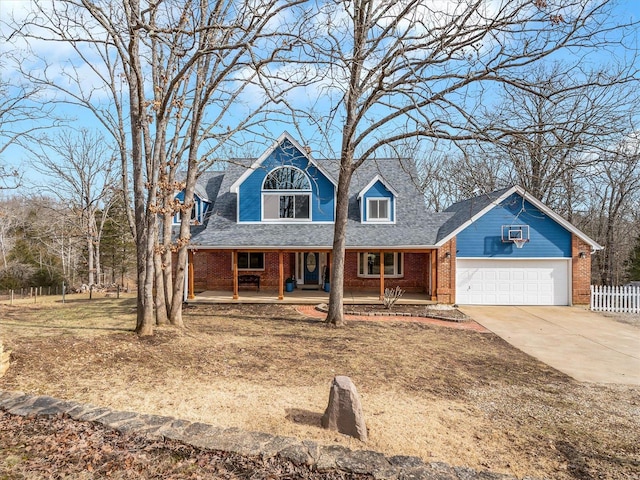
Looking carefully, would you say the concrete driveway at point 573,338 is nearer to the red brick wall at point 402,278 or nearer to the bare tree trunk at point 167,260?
the red brick wall at point 402,278

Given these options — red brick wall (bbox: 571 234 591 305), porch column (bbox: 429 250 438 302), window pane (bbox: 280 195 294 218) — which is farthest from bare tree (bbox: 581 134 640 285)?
window pane (bbox: 280 195 294 218)

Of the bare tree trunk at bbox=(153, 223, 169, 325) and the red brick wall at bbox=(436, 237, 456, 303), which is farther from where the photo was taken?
the red brick wall at bbox=(436, 237, 456, 303)

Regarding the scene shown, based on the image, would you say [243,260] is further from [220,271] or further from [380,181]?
[380,181]

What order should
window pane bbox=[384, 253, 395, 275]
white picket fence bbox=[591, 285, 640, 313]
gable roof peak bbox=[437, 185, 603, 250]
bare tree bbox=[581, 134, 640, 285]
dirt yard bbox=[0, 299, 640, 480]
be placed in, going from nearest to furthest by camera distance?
dirt yard bbox=[0, 299, 640, 480]
white picket fence bbox=[591, 285, 640, 313]
gable roof peak bbox=[437, 185, 603, 250]
window pane bbox=[384, 253, 395, 275]
bare tree bbox=[581, 134, 640, 285]

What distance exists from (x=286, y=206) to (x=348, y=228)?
3191mm

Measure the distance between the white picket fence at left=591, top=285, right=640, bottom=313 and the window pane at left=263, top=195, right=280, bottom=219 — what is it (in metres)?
14.3

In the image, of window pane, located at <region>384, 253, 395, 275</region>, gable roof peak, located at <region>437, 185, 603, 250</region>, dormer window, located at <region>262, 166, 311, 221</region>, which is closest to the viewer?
gable roof peak, located at <region>437, 185, 603, 250</region>

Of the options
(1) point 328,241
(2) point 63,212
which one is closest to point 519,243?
(1) point 328,241

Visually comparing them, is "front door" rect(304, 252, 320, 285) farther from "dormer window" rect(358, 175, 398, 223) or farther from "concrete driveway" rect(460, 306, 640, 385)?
"concrete driveway" rect(460, 306, 640, 385)

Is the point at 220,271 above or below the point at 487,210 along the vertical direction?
below

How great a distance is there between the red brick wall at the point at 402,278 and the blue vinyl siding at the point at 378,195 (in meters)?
2.18

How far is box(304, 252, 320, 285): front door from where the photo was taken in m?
19.3

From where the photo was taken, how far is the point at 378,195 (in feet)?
57.5

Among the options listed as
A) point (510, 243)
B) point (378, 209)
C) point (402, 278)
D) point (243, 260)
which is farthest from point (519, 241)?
point (243, 260)
